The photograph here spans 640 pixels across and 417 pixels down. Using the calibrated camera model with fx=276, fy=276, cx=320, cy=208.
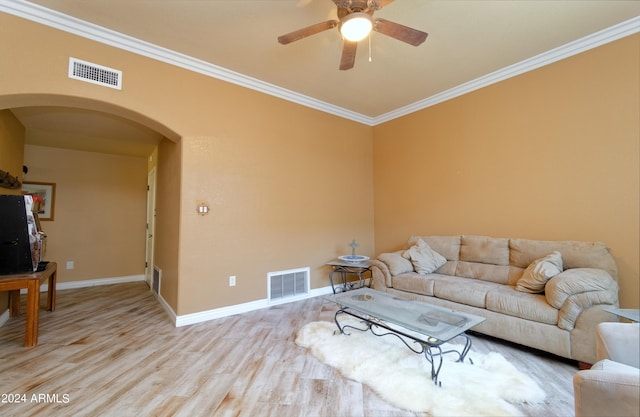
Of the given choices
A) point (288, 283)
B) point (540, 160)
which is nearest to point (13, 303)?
point (288, 283)

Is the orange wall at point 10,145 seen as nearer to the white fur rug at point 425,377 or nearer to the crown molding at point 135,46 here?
the crown molding at point 135,46

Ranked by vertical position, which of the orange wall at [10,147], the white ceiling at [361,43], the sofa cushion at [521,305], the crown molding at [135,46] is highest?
the white ceiling at [361,43]

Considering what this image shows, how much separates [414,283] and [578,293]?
142 centimetres

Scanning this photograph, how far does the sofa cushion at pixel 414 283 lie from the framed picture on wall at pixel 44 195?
5.89 m

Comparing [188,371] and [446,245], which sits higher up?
[446,245]

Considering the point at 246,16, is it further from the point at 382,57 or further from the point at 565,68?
the point at 565,68

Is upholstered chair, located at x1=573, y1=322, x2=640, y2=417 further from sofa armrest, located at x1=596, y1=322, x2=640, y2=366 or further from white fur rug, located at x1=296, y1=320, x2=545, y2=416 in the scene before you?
white fur rug, located at x1=296, y1=320, x2=545, y2=416

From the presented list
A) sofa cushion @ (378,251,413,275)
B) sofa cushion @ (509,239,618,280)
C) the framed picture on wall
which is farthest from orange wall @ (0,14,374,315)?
sofa cushion @ (509,239,618,280)

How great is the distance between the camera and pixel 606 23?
8.45 feet

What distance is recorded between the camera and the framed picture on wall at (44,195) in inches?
185

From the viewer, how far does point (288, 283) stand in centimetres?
389

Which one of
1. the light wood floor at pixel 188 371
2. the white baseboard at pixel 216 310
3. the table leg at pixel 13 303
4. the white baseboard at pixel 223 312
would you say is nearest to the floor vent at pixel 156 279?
the white baseboard at pixel 216 310

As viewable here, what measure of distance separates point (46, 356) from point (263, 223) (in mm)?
2318

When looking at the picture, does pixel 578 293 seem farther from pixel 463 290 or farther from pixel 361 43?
pixel 361 43
